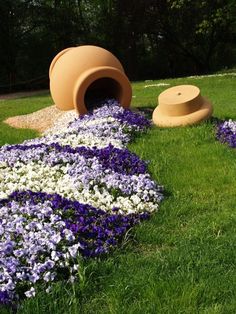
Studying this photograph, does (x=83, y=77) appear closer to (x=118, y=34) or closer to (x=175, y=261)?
(x=175, y=261)

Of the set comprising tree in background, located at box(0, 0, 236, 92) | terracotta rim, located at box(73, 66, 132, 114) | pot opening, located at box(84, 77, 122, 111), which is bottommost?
tree in background, located at box(0, 0, 236, 92)

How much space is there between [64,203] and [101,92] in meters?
8.59

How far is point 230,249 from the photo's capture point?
454 cm

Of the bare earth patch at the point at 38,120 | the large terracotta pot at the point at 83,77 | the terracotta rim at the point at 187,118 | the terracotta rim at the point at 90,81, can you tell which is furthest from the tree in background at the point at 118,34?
the terracotta rim at the point at 187,118

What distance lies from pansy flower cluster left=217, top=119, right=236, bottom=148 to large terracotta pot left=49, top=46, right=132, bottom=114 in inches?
123

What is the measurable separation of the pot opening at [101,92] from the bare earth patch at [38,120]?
80 cm

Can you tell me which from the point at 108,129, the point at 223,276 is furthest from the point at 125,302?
the point at 108,129

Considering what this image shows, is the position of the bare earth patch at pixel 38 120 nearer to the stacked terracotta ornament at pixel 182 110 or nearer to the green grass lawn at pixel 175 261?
the stacked terracotta ornament at pixel 182 110

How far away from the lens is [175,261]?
14.1 ft

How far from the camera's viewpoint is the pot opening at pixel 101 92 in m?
12.3

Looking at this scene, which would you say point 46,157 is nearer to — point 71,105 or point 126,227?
point 126,227

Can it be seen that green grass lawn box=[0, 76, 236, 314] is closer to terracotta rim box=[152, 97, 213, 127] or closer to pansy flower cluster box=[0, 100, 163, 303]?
pansy flower cluster box=[0, 100, 163, 303]

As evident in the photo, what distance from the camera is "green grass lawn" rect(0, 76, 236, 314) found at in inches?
146

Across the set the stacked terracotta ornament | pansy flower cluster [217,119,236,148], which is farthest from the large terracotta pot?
pansy flower cluster [217,119,236,148]
